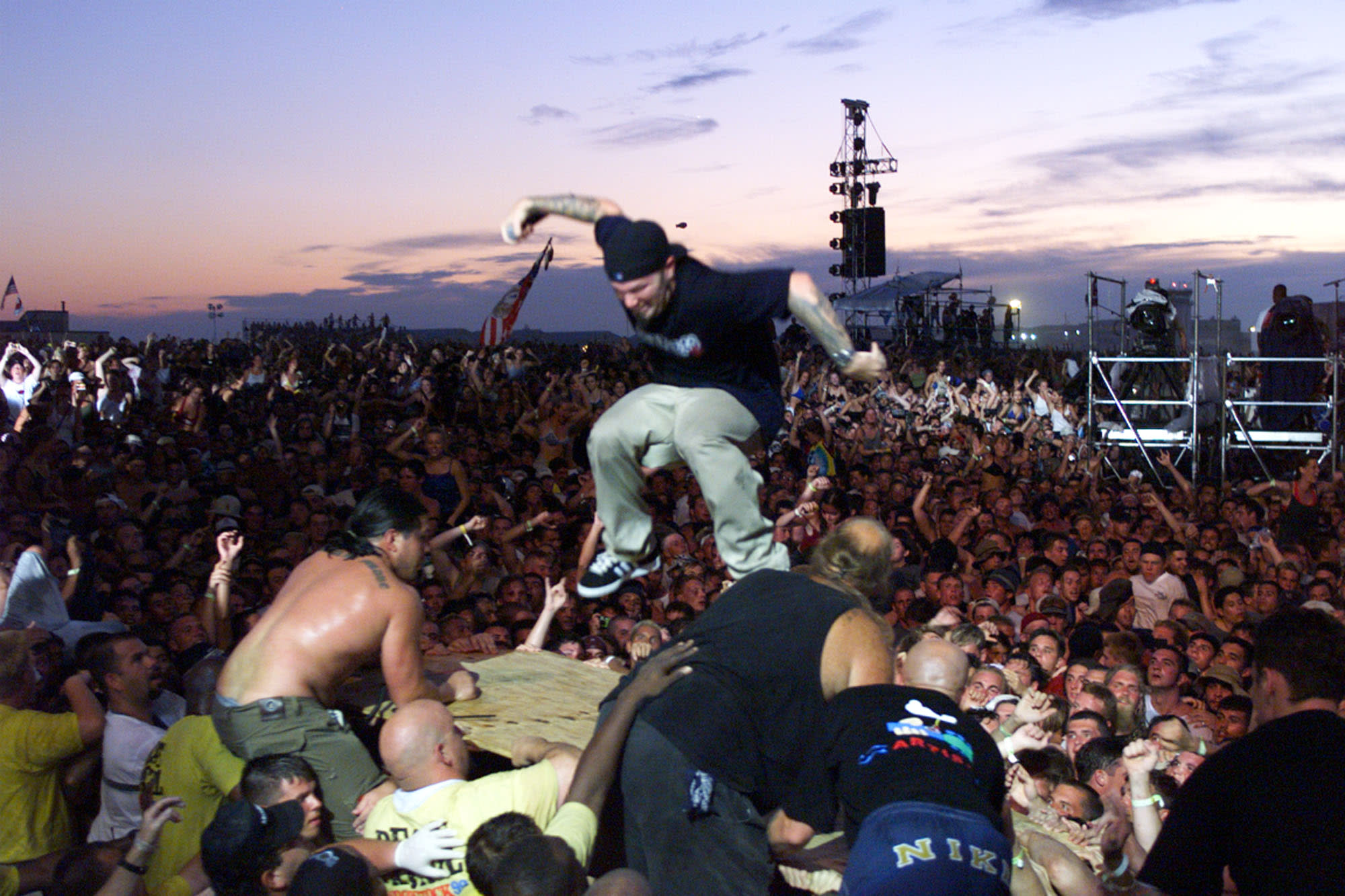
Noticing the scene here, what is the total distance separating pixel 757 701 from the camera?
123 inches

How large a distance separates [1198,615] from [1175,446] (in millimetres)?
7050

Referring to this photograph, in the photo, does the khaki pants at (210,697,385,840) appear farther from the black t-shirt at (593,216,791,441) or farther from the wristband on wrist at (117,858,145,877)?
the black t-shirt at (593,216,791,441)

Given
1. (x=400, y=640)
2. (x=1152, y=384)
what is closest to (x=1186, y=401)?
(x=1152, y=384)

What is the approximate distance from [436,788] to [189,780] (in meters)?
1.10

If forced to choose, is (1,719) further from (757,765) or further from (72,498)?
(72,498)

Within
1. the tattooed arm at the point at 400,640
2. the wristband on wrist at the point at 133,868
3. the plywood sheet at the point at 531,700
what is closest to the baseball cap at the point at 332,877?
the wristband on wrist at the point at 133,868

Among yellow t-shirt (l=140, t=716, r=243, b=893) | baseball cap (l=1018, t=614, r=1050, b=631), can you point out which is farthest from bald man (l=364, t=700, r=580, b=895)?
baseball cap (l=1018, t=614, r=1050, b=631)

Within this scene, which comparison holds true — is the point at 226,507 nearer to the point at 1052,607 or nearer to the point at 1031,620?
the point at 1031,620

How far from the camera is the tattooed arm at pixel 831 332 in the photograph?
331cm

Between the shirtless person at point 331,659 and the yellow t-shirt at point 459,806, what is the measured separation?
1.51ft

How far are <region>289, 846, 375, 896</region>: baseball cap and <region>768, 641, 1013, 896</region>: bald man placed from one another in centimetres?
122

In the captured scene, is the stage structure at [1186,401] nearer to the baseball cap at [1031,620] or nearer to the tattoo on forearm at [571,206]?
the baseball cap at [1031,620]

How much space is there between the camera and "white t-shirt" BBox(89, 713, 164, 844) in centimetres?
420

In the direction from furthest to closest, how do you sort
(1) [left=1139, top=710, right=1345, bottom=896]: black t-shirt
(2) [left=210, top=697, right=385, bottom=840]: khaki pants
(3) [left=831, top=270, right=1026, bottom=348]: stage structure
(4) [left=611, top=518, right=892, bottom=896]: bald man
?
1. (3) [left=831, top=270, right=1026, bottom=348]: stage structure
2. (2) [left=210, top=697, right=385, bottom=840]: khaki pants
3. (4) [left=611, top=518, right=892, bottom=896]: bald man
4. (1) [left=1139, top=710, right=1345, bottom=896]: black t-shirt
